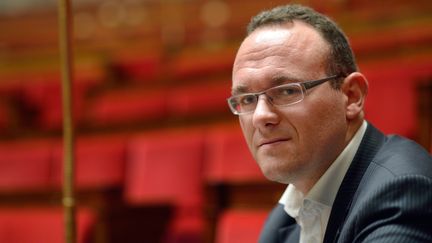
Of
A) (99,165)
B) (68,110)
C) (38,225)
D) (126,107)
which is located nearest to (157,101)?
(126,107)

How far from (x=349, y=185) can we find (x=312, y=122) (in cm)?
4

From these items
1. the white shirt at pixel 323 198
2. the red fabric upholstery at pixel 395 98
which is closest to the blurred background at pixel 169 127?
the red fabric upholstery at pixel 395 98

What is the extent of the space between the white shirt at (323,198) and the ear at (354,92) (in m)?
0.01

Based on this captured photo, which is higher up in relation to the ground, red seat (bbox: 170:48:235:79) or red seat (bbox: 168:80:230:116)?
red seat (bbox: 170:48:235:79)

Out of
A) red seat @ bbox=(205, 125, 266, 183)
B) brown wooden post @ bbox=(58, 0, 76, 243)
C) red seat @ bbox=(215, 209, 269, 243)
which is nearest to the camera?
brown wooden post @ bbox=(58, 0, 76, 243)

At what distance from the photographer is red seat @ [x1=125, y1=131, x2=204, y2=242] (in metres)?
0.71

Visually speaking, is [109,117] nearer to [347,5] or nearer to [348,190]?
[347,5]

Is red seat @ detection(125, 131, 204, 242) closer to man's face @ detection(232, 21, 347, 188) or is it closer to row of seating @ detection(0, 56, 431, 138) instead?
row of seating @ detection(0, 56, 431, 138)

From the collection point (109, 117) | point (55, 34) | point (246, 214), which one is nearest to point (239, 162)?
point (246, 214)

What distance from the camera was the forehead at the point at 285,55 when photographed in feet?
1.07

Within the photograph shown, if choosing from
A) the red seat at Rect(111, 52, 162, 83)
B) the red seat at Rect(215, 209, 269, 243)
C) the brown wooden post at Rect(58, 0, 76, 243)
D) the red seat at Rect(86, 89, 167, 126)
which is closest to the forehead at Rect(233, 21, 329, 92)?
the brown wooden post at Rect(58, 0, 76, 243)

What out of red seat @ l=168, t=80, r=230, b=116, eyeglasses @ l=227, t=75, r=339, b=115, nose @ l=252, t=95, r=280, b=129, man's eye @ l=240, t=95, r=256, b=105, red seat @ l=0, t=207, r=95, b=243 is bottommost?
red seat @ l=0, t=207, r=95, b=243

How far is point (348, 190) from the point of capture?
31 cm

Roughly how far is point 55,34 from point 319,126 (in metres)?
1.05
